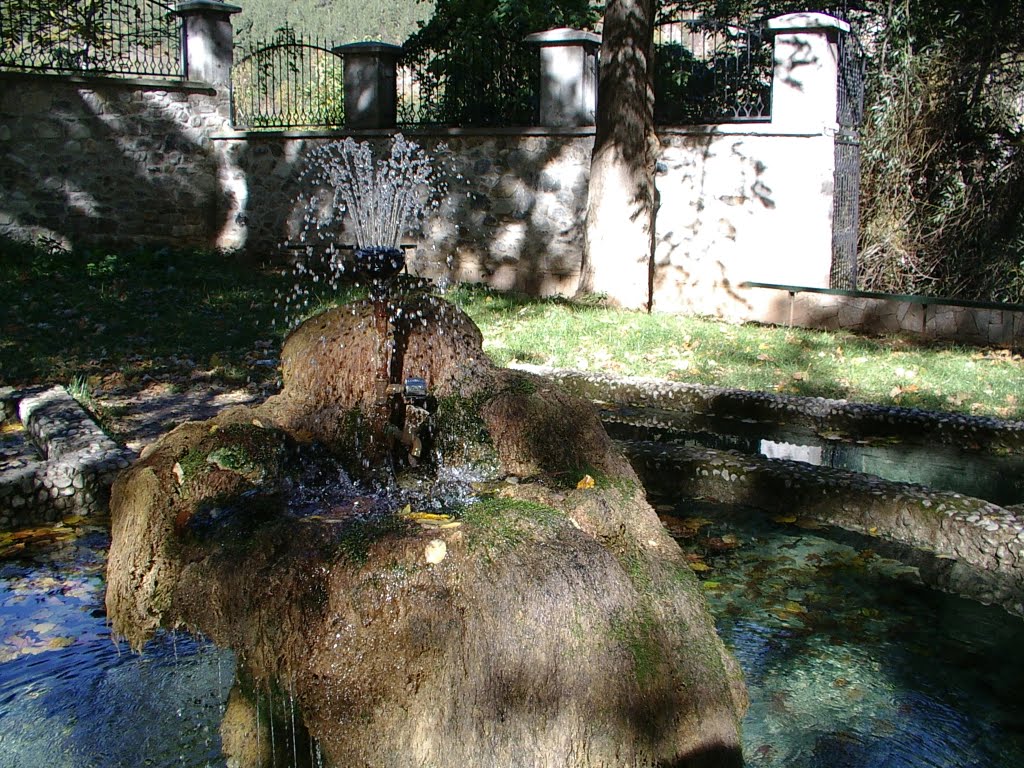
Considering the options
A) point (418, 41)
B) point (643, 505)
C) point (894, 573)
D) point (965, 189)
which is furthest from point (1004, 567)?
point (418, 41)

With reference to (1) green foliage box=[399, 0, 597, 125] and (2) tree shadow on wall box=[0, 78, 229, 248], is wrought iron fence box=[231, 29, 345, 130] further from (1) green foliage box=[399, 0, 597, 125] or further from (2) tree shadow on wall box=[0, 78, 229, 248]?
(1) green foliage box=[399, 0, 597, 125]

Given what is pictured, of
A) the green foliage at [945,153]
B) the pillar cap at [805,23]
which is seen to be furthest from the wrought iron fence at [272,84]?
the green foliage at [945,153]

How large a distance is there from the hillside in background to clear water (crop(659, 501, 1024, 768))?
23671 mm

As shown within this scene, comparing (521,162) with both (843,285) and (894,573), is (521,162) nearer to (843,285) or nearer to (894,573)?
(843,285)

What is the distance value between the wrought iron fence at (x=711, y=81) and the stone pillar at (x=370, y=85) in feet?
10.2

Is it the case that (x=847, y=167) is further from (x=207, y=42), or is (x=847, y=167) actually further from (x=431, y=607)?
(x=431, y=607)

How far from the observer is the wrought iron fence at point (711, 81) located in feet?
36.4

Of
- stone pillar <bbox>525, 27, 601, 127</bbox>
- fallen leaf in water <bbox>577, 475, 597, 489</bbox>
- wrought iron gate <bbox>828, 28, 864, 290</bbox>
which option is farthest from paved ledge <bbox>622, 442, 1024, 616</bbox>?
stone pillar <bbox>525, 27, 601, 127</bbox>

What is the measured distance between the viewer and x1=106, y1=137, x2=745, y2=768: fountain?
8.59 ft

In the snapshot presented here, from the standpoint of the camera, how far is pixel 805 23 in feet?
32.1

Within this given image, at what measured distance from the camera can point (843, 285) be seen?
34.7ft

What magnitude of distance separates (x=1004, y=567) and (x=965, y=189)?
26.0 feet

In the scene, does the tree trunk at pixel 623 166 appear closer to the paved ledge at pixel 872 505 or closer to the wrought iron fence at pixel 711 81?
the wrought iron fence at pixel 711 81

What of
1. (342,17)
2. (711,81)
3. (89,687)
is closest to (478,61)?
(711,81)
